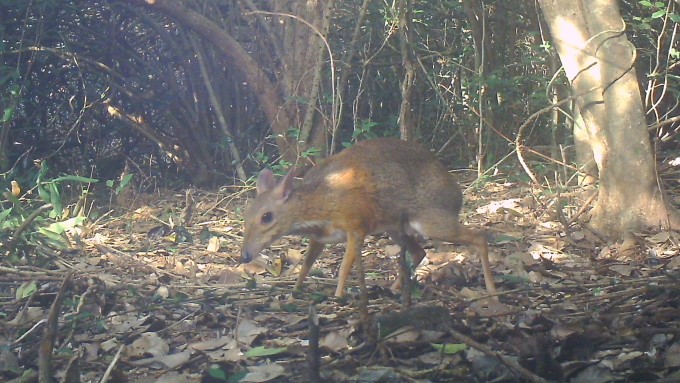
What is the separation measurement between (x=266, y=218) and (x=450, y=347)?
2.29 m

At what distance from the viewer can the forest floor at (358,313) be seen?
11.4ft

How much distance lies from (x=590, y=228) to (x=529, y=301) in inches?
80.8

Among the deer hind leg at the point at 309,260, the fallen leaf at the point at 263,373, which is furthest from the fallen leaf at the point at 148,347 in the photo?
the deer hind leg at the point at 309,260

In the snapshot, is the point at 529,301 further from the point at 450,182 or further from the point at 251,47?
the point at 251,47

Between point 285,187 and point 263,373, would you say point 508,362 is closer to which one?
point 263,373

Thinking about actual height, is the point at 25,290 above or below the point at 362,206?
below

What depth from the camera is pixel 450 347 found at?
369 cm

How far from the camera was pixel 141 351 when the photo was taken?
4195 mm

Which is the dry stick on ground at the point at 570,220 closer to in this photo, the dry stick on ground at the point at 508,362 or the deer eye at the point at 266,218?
the deer eye at the point at 266,218

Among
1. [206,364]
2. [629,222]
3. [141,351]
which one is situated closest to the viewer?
[206,364]

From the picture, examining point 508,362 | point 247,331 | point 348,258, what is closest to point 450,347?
point 508,362

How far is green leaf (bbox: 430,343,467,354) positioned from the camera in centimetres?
364

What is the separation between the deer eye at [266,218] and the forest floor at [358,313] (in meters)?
0.37

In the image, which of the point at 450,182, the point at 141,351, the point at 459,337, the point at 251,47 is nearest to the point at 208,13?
the point at 251,47
